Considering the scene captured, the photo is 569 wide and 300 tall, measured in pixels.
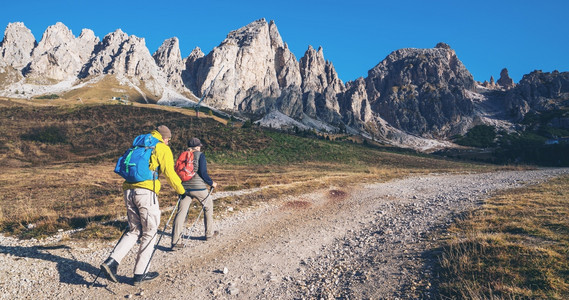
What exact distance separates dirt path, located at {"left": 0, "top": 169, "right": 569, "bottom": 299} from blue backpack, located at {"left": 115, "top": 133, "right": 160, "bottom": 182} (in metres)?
2.74

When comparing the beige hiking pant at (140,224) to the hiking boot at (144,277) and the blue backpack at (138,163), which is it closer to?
the hiking boot at (144,277)

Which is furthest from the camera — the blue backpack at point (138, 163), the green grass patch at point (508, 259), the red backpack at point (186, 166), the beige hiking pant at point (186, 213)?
the red backpack at point (186, 166)

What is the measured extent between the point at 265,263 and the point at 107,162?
45.5 meters

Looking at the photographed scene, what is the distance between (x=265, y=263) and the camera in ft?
26.0

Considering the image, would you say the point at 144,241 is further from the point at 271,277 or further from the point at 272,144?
the point at 272,144

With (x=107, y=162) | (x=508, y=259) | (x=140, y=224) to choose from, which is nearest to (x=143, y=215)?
(x=140, y=224)

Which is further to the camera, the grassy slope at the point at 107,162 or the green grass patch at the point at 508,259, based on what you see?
the grassy slope at the point at 107,162

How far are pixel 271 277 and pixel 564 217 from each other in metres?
10.7

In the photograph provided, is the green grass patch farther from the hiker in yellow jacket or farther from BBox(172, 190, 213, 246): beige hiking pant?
BBox(172, 190, 213, 246): beige hiking pant

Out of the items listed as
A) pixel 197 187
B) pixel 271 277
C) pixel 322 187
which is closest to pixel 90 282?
pixel 197 187

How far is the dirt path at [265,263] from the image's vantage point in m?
6.33

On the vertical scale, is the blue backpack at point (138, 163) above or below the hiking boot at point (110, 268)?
above

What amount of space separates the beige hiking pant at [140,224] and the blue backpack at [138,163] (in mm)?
375

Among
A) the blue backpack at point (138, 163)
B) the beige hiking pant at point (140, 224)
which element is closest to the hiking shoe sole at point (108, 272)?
the beige hiking pant at point (140, 224)
